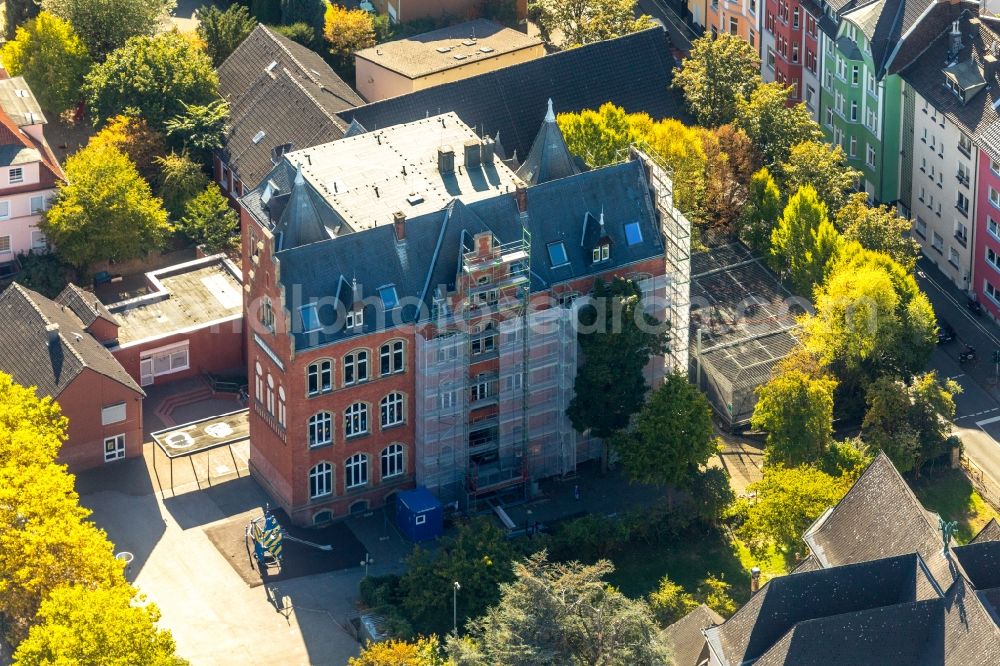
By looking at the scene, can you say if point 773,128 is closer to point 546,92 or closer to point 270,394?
point 546,92

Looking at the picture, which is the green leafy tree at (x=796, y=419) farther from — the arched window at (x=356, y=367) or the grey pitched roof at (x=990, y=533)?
the arched window at (x=356, y=367)

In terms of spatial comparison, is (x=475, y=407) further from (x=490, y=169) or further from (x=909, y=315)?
(x=909, y=315)

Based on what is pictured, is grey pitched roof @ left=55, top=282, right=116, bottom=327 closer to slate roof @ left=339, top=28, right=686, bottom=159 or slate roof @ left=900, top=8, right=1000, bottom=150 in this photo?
slate roof @ left=339, top=28, right=686, bottom=159

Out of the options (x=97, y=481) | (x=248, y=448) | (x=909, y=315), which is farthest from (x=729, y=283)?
(x=97, y=481)

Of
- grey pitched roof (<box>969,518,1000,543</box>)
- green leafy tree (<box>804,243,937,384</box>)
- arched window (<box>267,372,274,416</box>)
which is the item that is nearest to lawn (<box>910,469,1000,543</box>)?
green leafy tree (<box>804,243,937,384</box>)

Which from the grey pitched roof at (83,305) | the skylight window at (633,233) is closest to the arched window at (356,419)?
the skylight window at (633,233)

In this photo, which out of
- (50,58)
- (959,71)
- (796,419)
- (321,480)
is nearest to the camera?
(321,480)

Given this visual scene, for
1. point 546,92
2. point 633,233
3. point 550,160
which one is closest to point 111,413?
point 550,160
